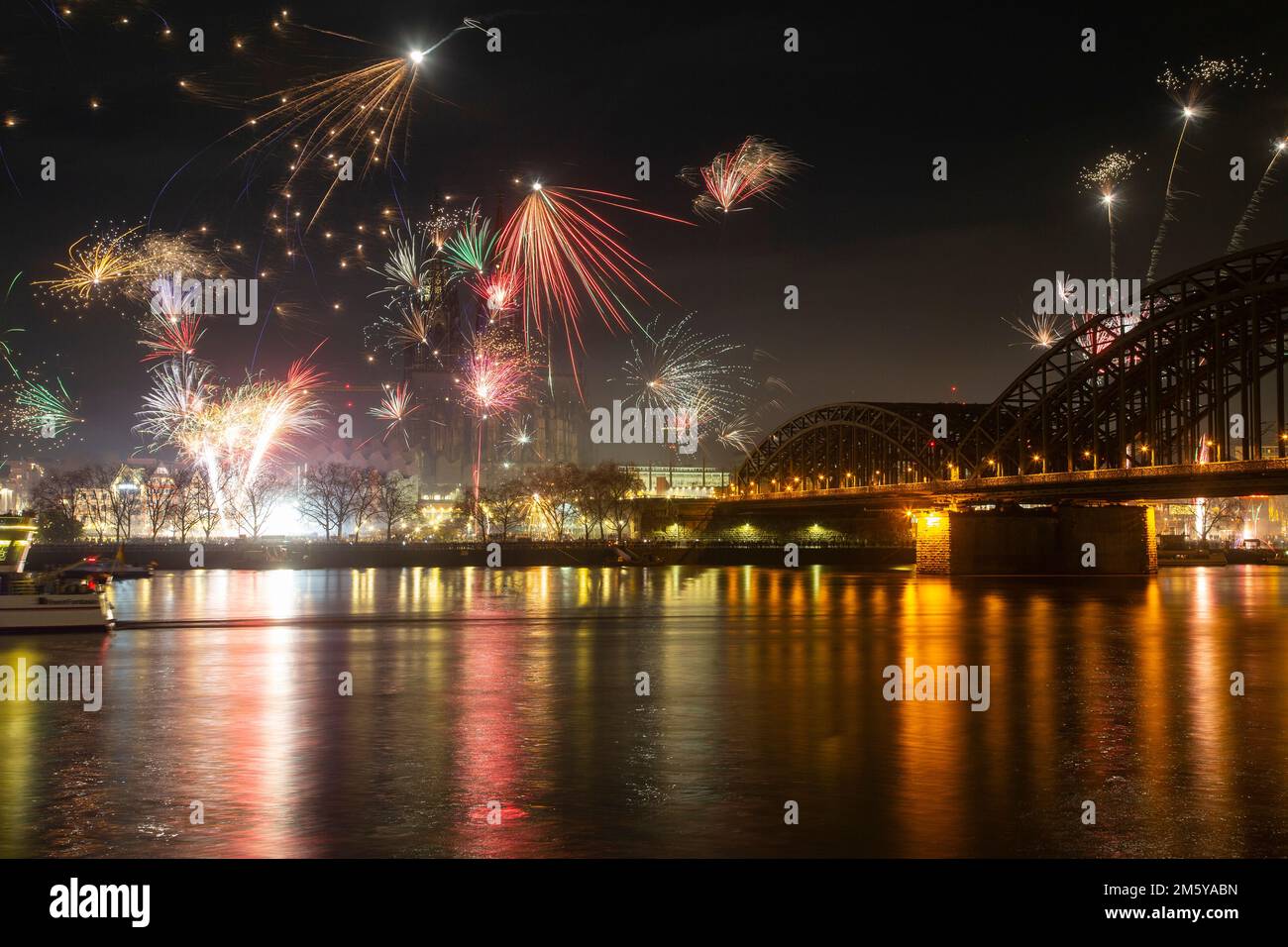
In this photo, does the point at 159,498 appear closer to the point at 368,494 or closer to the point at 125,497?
the point at 125,497

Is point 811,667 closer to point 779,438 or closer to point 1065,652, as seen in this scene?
point 1065,652

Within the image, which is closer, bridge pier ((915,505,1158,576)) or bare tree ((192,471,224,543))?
bridge pier ((915,505,1158,576))

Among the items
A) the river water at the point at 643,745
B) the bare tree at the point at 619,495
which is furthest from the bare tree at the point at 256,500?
the river water at the point at 643,745

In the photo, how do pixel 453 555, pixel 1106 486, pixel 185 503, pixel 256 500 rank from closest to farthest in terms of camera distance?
pixel 1106 486 < pixel 453 555 < pixel 185 503 < pixel 256 500

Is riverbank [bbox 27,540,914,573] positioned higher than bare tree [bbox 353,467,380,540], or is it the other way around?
bare tree [bbox 353,467,380,540]

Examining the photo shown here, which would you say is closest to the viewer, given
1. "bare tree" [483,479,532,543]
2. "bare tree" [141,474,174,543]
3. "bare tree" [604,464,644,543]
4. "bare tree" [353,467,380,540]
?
"bare tree" [141,474,174,543]

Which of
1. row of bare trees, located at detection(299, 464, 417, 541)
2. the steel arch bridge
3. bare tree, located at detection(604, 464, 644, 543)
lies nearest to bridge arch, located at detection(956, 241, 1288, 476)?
the steel arch bridge

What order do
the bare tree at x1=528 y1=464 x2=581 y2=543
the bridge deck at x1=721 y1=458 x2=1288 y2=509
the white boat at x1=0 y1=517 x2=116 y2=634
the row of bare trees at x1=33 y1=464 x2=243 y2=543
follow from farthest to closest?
the bare tree at x1=528 y1=464 x2=581 y2=543 < the row of bare trees at x1=33 y1=464 x2=243 y2=543 < the bridge deck at x1=721 y1=458 x2=1288 y2=509 < the white boat at x1=0 y1=517 x2=116 y2=634

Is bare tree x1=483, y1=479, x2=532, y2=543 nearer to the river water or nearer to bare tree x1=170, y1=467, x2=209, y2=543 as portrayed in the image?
bare tree x1=170, y1=467, x2=209, y2=543

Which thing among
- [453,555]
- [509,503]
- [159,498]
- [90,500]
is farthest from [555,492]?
[90,500]
